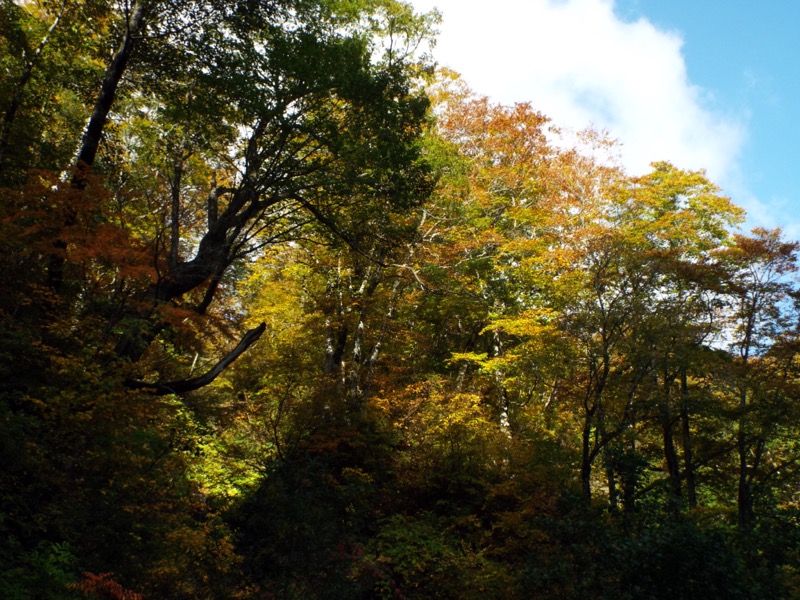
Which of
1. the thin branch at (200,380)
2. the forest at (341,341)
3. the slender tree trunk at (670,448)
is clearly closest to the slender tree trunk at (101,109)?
the forest at (341,341)

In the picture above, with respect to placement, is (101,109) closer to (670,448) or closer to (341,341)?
(341,341)

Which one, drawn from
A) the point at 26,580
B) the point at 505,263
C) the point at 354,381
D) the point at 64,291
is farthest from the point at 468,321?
the point at 26,580

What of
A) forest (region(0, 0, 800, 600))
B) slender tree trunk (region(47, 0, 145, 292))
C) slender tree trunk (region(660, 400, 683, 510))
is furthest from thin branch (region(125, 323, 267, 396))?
slender tree trunk (region(660, 400, 683, 510))

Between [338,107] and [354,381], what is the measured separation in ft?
26.5

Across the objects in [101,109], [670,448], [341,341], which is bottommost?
[670,448]

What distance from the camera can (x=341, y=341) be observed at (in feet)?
52.3

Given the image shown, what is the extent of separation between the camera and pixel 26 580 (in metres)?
4.67

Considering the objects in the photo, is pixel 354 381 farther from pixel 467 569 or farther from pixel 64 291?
pixel 64 291

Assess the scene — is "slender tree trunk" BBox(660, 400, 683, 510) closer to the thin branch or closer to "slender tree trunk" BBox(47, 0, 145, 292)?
the thin branch

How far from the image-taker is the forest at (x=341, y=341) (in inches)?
268

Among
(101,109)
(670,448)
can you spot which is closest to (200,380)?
(101,109)

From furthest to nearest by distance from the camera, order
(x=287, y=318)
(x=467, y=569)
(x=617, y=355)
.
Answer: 1. (x=287, y=318)
2. (x=617, y=355)
3. (x=467, y=569)

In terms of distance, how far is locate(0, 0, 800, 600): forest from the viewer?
6.81m

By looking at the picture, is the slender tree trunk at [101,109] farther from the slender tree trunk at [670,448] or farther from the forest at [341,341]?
the slender tree trunk at [670,448]
